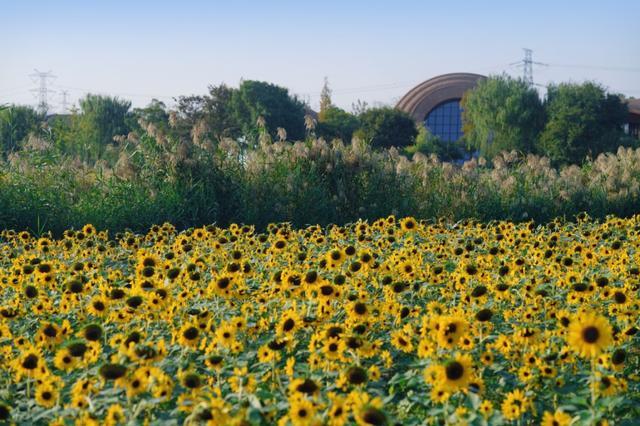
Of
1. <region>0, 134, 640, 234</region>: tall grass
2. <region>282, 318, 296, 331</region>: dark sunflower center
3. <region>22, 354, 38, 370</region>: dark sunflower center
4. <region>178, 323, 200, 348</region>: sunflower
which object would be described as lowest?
<region>22, 354, 38, 370</region>: dark sunflower center

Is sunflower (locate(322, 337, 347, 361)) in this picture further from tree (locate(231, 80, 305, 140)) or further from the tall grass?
tree (locate(231, 80, 305, 140))

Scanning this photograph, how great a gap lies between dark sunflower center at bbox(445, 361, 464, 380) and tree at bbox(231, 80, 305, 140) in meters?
46.3

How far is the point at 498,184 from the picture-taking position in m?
12.9

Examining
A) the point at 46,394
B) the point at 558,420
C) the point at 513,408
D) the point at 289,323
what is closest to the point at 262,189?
the point at 289,323

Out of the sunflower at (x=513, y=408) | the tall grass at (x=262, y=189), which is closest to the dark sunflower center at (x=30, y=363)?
the sunflower at (x=513, y=408)

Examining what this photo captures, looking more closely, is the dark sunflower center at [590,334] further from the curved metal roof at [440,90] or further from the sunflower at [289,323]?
the curved metal roof at [440,90]

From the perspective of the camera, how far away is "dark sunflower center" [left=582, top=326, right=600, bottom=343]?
3.17m

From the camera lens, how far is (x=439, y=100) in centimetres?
7288

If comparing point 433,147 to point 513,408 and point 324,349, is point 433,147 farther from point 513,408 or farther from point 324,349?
point 513,408

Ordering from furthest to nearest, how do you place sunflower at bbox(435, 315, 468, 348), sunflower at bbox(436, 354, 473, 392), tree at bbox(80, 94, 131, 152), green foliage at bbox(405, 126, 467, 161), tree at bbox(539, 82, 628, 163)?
tree at bbox(80, 94, 131, 152)
green foliage at bbox(405, 126, 467, 161)
tree at bbox(539, 82, 628, 163)
sunflower at bbox(435, 315, 468, 348)
sunflower at bbox(436, 354, 473, 392)

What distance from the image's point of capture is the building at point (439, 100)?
2862 inches

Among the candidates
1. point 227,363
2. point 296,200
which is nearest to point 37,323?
point 227,363

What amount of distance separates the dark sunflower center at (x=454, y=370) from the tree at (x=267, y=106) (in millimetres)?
46262

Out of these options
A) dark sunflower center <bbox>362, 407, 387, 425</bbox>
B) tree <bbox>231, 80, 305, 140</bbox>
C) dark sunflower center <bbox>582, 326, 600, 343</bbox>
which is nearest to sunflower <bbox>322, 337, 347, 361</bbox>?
dark sunflower center <bbox>362, 407, 387, 425</bbox>
